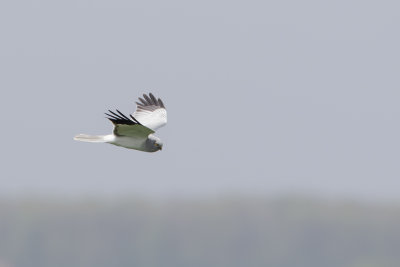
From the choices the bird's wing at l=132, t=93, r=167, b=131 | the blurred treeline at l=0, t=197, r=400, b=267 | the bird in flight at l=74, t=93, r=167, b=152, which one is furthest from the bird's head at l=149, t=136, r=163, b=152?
the blurred treeline at l=0, t=197, r=400, b=267

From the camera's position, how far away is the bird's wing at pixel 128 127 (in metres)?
24.2

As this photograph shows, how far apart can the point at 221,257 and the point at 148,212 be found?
27.8 ft

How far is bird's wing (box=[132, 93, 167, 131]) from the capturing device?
89.4ft

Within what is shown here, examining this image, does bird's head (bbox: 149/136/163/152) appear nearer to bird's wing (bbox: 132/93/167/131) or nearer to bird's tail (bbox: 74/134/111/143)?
bird's tail (bbox: 74/134/111/143)

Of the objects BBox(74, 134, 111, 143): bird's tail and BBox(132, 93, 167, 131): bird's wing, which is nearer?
BBox(74, 134, 111, 143): bird's tail

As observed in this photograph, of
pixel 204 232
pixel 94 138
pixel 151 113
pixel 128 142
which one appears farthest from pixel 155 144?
pixel 204 232

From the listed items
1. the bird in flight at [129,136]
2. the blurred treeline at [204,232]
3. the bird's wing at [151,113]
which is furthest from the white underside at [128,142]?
the blurred treeline at [204,232]

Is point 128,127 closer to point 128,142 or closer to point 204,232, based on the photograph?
point 128,142

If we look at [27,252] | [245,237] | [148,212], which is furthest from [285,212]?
[27,252]

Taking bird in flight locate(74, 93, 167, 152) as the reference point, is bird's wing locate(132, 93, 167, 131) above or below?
above

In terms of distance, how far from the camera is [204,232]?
124000mm

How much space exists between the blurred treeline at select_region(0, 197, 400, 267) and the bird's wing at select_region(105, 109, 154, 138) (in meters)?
88.3

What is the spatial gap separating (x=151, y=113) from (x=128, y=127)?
3474 mm

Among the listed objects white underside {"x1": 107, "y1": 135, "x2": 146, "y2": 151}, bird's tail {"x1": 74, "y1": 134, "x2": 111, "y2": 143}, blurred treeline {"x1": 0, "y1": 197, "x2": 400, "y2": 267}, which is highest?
blurred treeline {"x1": 0, "y1": 197, "x2": 400, "y2": 267}
